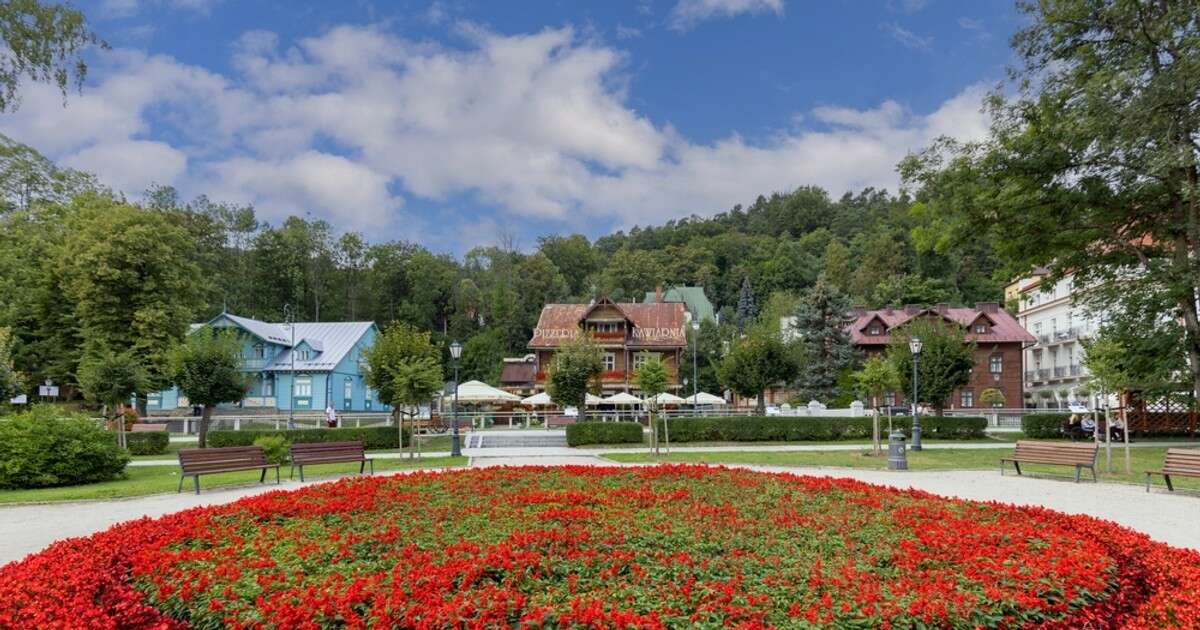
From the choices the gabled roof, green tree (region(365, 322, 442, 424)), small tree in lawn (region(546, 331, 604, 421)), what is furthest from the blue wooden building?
the gabled roof

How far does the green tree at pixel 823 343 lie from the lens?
48.5m

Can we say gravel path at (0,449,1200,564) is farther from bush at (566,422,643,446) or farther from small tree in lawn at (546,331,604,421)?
small tree in lawn at (546,331,604,421)

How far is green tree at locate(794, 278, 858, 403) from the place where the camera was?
159ft

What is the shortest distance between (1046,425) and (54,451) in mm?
36692

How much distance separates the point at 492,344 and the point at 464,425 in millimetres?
26689

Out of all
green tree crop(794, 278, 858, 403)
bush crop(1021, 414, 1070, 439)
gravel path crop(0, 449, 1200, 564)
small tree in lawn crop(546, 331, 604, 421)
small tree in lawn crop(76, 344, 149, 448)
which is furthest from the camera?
green tree crop(794, 278, 858, 403)

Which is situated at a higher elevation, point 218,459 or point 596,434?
point 218,459

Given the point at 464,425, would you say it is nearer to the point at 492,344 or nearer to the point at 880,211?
the point at 492,344

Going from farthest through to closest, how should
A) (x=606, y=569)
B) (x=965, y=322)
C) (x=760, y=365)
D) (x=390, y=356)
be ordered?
(x=965, y=322), (x=760, y=365), (x=390, y=356), (x=606, y=569)

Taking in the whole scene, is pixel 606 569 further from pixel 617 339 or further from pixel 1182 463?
pixel 617 339

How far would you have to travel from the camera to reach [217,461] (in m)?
15.3

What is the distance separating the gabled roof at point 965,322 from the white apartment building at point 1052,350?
4.12 m

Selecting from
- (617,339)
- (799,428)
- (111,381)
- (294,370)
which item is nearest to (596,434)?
(799,428)

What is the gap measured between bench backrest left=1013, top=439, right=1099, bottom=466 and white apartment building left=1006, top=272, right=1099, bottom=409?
157 ft
